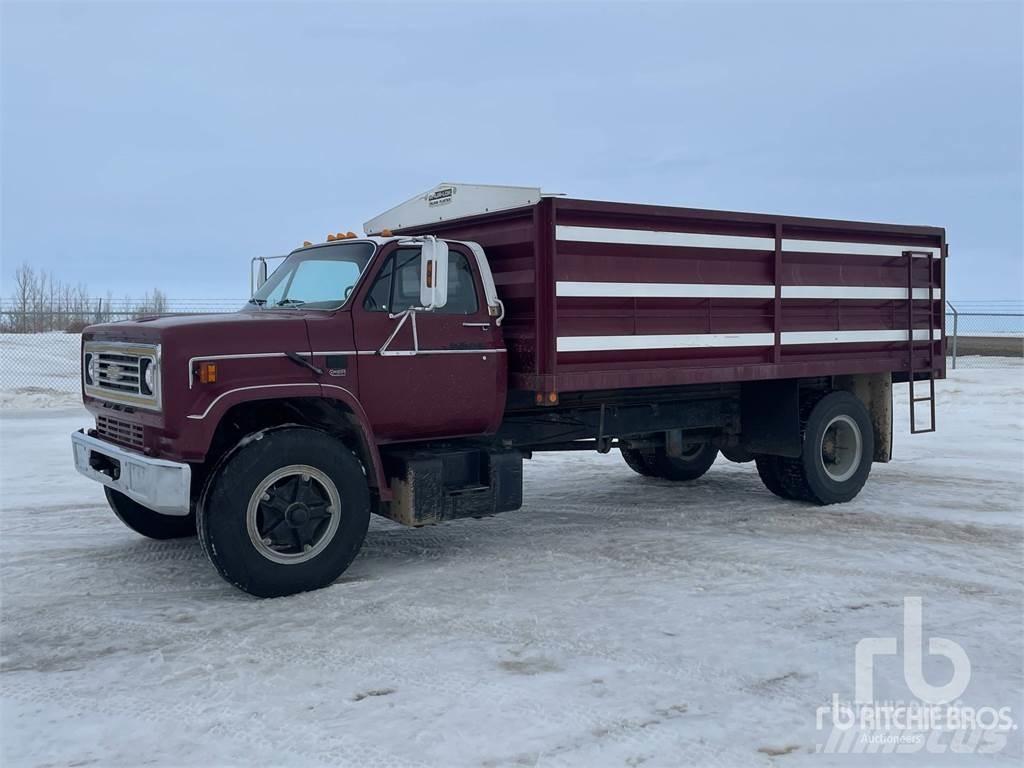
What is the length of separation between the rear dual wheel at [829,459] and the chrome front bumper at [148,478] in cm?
567

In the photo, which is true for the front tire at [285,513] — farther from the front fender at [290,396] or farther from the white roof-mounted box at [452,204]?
the white roof-mounted box at [452,204]

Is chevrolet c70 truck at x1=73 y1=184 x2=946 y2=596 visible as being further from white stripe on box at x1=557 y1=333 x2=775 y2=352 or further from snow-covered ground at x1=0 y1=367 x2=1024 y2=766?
snow-covered ground at x1=0 y1=367 x2=1024 y2=766

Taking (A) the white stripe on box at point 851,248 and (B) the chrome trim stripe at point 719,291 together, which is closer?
(B) the chrome trim stripe at point 719,291

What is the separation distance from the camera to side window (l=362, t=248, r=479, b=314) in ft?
21.1

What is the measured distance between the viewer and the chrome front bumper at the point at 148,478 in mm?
5574

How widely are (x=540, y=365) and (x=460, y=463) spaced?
93 centimetres

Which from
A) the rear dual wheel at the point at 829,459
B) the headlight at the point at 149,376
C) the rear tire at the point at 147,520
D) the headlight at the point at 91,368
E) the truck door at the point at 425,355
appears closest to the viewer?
the headlight at the point at 149,376

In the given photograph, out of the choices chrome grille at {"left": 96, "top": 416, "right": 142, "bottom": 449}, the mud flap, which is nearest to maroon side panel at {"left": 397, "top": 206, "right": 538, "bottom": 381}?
the mud flap

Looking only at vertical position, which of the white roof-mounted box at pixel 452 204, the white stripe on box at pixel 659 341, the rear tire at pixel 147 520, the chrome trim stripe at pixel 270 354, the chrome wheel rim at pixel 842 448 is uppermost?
the white roof-mounted box at pixel 452 204

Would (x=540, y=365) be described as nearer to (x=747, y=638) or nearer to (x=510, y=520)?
(x=510, y=520)

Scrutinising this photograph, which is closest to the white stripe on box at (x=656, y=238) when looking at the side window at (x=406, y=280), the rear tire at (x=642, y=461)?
the side window at (x=406, y=280)

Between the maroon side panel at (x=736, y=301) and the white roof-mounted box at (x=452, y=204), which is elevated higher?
the white roof-mounted box at (x=452, y=204)

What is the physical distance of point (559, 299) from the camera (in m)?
6.84

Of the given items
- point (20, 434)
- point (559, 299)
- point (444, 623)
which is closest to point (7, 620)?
point (444, 623)
